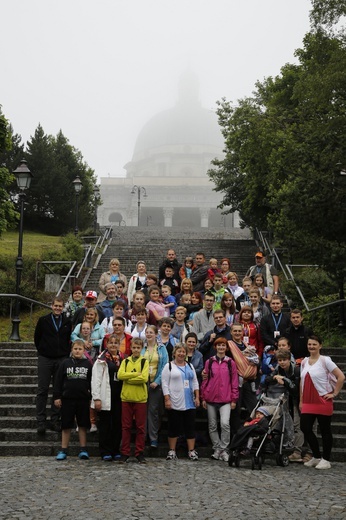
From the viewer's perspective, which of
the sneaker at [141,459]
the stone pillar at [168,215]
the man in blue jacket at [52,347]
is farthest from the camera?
the stone pillar at [168,215]

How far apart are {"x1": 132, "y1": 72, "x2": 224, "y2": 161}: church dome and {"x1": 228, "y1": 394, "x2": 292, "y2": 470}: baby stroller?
286ft

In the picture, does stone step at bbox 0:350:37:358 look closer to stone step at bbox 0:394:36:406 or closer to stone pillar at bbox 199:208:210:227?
stone step at bbox 0:394:36:406

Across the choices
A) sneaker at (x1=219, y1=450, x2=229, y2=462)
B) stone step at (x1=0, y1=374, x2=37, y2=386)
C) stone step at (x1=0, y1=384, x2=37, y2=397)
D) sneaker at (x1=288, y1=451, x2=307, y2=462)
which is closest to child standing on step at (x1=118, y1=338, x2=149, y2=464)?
sneaker at (x1=219, y1=450, x2=229, y2=462)

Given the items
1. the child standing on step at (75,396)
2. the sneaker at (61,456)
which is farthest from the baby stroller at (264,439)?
the sneaker at (61,456)

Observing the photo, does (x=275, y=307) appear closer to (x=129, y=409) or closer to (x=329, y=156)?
(x=129, y=409)

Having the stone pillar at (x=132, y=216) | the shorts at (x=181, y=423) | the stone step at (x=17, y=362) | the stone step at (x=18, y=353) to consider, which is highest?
the stone pillar at (x=132, y=216)

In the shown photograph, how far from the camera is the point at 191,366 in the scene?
9.56m

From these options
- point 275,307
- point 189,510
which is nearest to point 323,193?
point 275,307

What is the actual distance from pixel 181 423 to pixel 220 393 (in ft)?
2.24

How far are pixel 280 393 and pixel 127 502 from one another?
10.5ft

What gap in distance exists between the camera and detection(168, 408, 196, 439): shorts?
926 centimetres

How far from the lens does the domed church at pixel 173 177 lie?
2968 inches

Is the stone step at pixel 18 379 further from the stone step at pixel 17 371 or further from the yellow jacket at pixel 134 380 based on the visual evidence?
the yellow jacket at pixel 134 380

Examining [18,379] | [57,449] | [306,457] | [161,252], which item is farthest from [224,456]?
[161,252]
